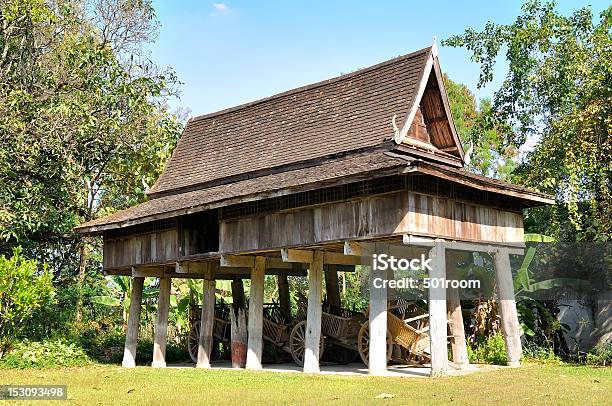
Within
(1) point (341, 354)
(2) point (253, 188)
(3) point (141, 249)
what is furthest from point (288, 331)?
(2) point (253, 188)

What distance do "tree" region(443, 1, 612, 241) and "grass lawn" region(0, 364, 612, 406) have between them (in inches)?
197

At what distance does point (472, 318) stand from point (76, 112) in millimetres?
13209

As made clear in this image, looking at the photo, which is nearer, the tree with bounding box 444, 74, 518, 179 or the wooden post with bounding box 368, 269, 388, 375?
the wooden post with bounding box 368, 269, 388, 375

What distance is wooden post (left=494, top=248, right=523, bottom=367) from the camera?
17.3 m

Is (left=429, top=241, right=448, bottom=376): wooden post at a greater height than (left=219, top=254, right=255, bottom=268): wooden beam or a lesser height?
lesser

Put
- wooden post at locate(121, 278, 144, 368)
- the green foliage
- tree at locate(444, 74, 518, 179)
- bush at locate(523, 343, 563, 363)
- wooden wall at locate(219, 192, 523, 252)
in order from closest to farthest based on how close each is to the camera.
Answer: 1. wooden wall at locate(219, 192, 523, 252)
2. bush at locate(523, 343, 563, 363)
3. the green foliage
4. wooden post at locate(121, 278, 144, 368)
5. tree at locate(444, 74, 518, 179)

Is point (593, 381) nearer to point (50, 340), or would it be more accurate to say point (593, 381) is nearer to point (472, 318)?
point (472, 318)

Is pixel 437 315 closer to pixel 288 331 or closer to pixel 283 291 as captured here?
pixel 288 331

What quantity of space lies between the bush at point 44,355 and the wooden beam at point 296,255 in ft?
26.0

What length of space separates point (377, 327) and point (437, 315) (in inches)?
50.5

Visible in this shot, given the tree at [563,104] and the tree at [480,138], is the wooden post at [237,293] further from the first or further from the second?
the tree at [480,138]

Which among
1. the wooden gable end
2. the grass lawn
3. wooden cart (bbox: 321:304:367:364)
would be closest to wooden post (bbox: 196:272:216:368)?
the grass lawn

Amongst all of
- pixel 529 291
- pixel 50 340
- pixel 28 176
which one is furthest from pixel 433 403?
pixel 28 176

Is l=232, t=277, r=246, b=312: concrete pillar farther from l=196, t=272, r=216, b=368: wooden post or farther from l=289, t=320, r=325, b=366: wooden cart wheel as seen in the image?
l=289, t=320, r=325, b=366: wooden cart wheel
